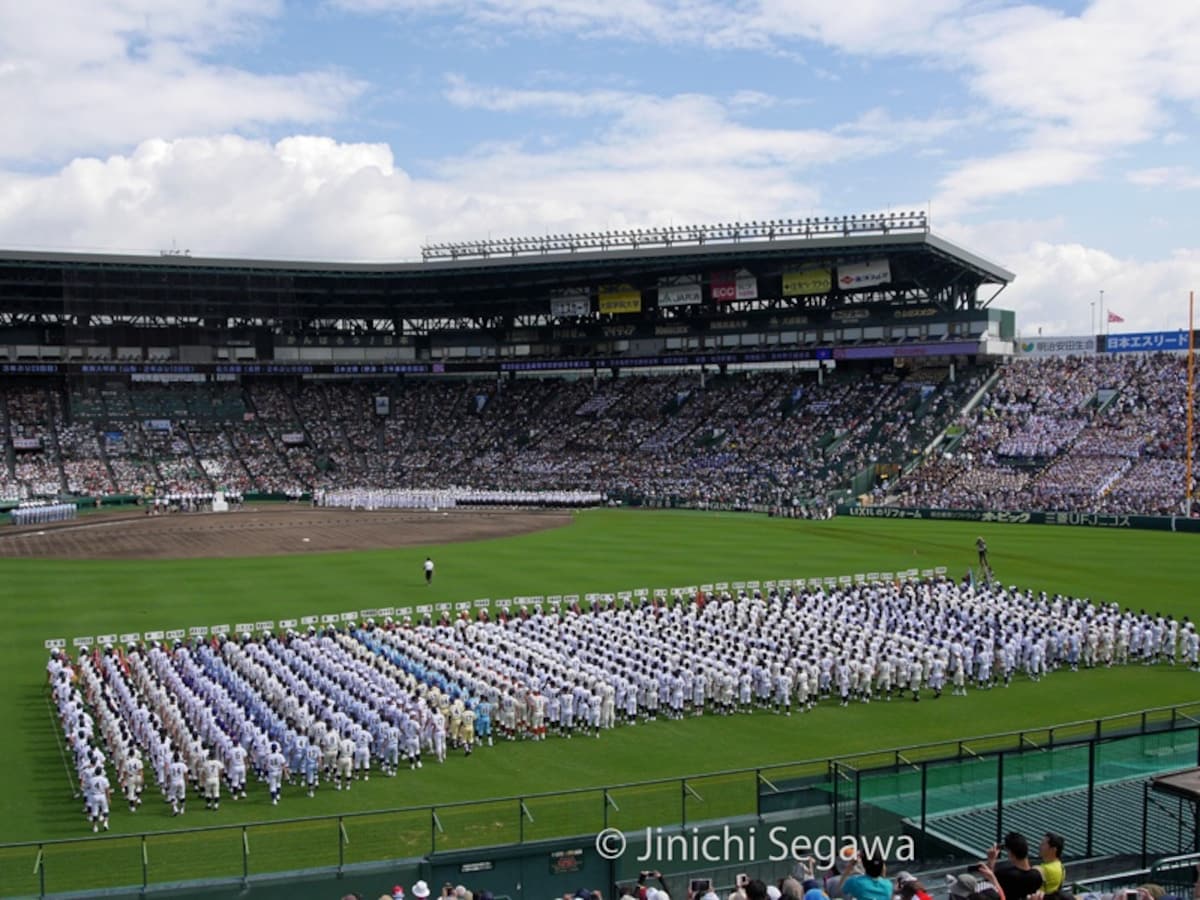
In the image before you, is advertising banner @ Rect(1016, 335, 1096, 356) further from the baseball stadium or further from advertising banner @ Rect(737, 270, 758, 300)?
advertising banner @ Rect(737, 270, 758, 300)

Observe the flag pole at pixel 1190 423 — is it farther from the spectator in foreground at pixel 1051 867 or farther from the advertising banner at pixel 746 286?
the spectator in foreground at pixel 1051 867

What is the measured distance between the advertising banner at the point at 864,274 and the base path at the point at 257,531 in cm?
2399

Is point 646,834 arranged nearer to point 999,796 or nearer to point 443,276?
point 999,796

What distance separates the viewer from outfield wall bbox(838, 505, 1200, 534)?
53.6m

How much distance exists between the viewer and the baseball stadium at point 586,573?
A: 1423 cm

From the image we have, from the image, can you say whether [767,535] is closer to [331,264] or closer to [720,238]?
[720,238]

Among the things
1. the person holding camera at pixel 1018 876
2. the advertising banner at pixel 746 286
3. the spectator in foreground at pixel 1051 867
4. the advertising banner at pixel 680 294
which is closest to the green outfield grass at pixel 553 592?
the spectator in foreground at pixel 1051 867

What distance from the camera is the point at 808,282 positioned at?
73.2 metres

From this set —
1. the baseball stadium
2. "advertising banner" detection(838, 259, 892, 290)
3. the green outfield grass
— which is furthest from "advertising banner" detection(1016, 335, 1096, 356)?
the green outfield grass

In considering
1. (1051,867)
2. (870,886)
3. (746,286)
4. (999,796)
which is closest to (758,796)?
(999,796)

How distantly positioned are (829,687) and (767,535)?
1123 inches

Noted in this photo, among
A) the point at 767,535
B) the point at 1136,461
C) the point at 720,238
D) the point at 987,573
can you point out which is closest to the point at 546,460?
the point at 720,238

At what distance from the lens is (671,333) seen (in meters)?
81.9

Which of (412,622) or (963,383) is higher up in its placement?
(963,383)
